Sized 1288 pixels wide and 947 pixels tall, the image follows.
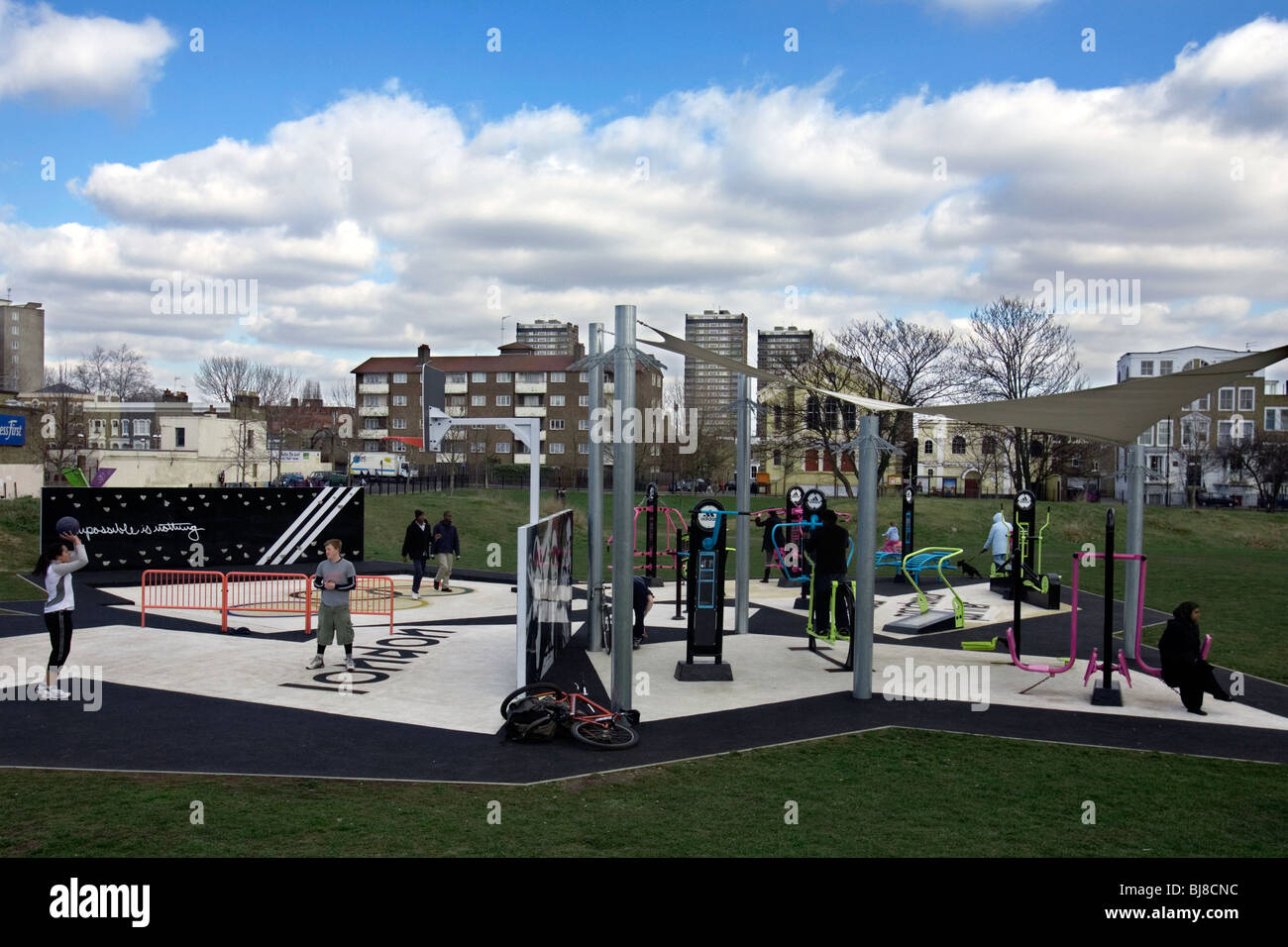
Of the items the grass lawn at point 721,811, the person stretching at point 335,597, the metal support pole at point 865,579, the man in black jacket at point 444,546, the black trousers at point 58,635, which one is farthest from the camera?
the man in black jacket at point 444,546

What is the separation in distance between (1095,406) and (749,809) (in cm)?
645

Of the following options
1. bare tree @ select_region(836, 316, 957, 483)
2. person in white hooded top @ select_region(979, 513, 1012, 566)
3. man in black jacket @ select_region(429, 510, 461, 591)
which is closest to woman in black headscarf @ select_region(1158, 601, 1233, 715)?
person in white hooded top @ select_region(979, 513, 1012, 566)

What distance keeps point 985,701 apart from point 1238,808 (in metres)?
3.96

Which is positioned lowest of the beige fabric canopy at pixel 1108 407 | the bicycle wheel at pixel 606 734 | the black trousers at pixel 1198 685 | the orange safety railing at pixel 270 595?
the orange safety railing at pixel 270 595

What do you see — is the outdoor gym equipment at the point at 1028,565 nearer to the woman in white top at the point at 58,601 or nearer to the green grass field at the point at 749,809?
the green grass field at the point at 749,809

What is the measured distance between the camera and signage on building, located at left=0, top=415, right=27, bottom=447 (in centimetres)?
4084

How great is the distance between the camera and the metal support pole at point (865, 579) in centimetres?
1143

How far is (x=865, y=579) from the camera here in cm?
1142

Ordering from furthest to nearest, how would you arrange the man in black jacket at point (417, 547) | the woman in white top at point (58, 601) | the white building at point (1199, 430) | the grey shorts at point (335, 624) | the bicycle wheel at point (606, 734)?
1. the white building at point (1199, 430)
2. the man in black jacket at point (417, 547)
3. the grey shorts at point (335, 624)
4. the woman in white top at point (58, 601)
5. the bicycle wheel at point (606, 734)

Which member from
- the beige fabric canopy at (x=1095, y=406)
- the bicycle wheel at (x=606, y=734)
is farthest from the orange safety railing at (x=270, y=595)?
the beige fabric canopy at (x=1095, y=406)

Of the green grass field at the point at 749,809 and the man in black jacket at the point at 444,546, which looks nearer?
the green grass field at the point at 749,809

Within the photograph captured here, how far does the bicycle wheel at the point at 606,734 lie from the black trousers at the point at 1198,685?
6432 millimetres

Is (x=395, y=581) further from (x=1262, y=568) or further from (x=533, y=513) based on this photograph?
(x=1262, y=568)
